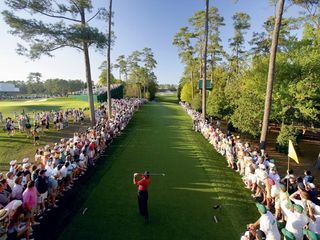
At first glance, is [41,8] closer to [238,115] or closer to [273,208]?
[238,115]

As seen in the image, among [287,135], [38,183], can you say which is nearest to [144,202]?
[38,183]

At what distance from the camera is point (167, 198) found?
951 cm

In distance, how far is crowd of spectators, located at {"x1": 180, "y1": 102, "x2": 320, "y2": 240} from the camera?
18.9 ft

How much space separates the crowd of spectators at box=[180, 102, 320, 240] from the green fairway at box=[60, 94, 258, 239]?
0.62m

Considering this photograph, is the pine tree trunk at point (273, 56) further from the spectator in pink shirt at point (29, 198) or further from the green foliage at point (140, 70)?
the green foliage at point (140, 70)

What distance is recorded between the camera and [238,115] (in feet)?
67.4

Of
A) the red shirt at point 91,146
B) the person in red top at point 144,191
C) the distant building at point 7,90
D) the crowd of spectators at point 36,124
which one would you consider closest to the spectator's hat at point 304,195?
the person in red top at point 144,191

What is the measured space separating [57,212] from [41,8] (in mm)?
14818

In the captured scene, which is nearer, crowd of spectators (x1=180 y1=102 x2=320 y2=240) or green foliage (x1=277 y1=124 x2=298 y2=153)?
crowd of spectators (x1=180 y1=102 x2=320 y2=240)

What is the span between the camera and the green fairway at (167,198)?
740 centimetres

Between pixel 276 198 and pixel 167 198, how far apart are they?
3692mm

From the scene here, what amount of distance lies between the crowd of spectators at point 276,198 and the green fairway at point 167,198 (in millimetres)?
618

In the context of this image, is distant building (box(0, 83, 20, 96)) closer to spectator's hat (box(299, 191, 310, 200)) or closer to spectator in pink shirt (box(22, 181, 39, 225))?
spectator in pink shirt (box(22, 181, 39, 225))

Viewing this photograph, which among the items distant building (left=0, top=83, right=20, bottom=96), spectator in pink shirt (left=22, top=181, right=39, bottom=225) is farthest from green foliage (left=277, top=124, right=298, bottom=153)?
distant building (left=0, top=83, right=20, bottom=96)
